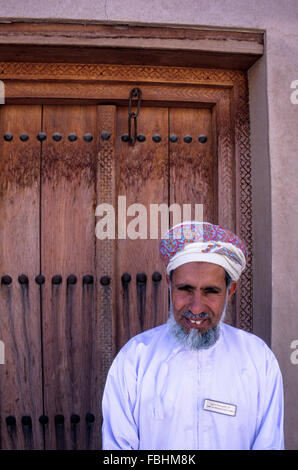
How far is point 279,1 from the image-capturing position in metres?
1.69

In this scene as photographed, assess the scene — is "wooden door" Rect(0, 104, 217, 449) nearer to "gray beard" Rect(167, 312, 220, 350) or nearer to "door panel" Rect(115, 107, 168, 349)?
"door panel" Rect(115, 107, 168, 349)

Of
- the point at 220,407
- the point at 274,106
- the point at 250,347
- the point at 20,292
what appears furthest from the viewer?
the point at 20,292

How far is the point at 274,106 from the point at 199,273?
886mm

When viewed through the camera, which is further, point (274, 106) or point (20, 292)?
point (20, 292)

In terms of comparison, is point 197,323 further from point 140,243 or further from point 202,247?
point 140,243

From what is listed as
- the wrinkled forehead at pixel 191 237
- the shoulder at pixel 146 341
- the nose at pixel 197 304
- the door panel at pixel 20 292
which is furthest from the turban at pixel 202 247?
the door panel at pixel 20 292

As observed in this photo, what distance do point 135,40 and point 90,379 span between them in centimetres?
153

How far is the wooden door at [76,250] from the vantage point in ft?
5.99

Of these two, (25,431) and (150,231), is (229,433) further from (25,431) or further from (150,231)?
(25,431)

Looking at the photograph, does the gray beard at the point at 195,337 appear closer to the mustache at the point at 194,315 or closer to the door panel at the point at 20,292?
the mustache at the point at 194,315

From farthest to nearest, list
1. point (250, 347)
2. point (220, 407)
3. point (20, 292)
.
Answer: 1. point (20, 292)
2. point (250, 347)
3. point (220, 407)

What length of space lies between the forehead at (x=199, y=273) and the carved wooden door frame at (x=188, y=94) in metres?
0.62

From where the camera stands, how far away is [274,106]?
1673 millimetres

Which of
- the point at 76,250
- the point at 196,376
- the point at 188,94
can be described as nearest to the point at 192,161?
the point at 188,94
